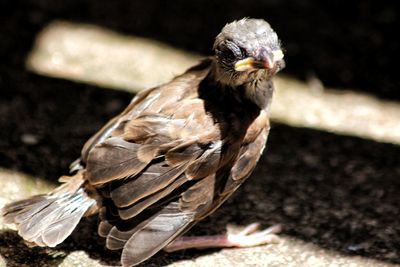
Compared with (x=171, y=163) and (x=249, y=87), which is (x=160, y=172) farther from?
(x=249, y=87)

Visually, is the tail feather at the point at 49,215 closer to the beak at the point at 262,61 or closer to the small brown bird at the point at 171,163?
the small brown bird at the point at 171,163

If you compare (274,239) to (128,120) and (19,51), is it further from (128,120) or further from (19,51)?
(19,51)

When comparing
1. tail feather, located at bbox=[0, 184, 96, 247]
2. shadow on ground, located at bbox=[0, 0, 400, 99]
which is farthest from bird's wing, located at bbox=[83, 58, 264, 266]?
shadow on ground, located at bbox=[0, 0, 400, 99]

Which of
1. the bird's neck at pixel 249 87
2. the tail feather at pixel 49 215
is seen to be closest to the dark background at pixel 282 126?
the tail feather at pixel 49 215

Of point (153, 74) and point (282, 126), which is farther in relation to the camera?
point (153, 74)

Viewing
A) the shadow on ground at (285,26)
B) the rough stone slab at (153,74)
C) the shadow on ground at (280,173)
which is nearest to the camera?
the shadow on ground at (280,173)

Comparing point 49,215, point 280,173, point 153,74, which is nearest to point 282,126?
point 280,173

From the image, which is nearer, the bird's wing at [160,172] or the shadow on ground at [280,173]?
the bird's wing at [160,172]
